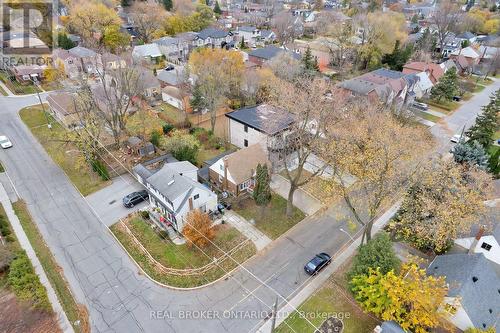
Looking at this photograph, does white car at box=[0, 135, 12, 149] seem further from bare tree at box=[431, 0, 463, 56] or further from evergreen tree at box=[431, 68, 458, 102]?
bare tree at box=[431, 0, 463, 56]

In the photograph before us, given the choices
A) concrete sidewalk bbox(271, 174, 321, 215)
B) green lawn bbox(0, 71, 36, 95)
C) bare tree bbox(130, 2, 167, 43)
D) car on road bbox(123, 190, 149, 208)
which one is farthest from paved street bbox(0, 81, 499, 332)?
bare tree bbox(130, 2, 167, 43)

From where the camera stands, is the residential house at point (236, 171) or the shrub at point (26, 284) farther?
the residential house at point (236, 171)

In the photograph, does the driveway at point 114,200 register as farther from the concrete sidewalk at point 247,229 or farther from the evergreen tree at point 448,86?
the evergreen tree at point 448,86

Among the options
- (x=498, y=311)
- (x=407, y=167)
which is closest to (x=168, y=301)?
→ (x=407, y=167)

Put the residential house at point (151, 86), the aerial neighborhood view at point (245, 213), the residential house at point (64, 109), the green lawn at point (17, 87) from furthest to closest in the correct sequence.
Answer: the green lawn at point (17, 87)
the residential house at point (151, 86)
the residential house at point (64, 109)
the aerial neighborhood view at point (245, 213)

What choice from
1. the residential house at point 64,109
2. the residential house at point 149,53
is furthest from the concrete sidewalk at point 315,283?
the residential house at point 149,53

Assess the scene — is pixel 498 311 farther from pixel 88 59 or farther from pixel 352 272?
pixel 88 59

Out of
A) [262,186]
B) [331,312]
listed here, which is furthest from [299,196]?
[331,312]
